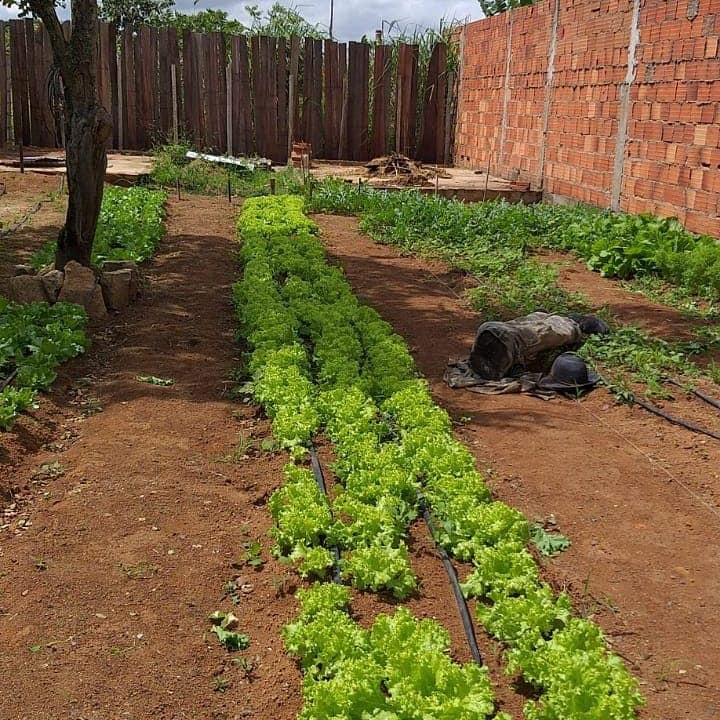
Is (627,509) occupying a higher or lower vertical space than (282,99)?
lower

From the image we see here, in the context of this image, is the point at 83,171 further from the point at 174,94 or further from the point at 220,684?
the point at 174,94

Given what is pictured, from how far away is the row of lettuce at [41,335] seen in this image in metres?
6.26

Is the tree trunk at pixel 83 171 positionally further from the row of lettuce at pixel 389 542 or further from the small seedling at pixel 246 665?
the small seedling at pixel 246 665

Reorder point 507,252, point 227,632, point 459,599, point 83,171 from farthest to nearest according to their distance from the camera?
point 507,252, point 83,171, point 459,599, point 227,632

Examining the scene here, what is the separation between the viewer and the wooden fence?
62.1 feet

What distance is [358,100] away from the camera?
65.7 ft

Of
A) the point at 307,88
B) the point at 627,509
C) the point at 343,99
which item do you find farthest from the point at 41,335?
the point at 343,99

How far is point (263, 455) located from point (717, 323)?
202 inches

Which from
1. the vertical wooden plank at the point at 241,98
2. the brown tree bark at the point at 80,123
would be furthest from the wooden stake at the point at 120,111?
the brown tree bark at the point at 80,123

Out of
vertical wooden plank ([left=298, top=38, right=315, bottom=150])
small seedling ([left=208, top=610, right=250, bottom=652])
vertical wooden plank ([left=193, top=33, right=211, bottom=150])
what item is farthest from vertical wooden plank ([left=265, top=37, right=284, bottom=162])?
small seedling ([left=208, top=610, right=250, bottom=652])

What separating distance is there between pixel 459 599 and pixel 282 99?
675 inches

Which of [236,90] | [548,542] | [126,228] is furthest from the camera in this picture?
[236,90]

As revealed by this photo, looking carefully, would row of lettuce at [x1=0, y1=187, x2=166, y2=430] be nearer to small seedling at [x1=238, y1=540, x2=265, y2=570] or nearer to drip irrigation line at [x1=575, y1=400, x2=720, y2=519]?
small seedling at [x1=238, y1=540, x2=265, y2=570]

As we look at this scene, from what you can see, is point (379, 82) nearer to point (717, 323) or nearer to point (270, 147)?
point (270, 147)
